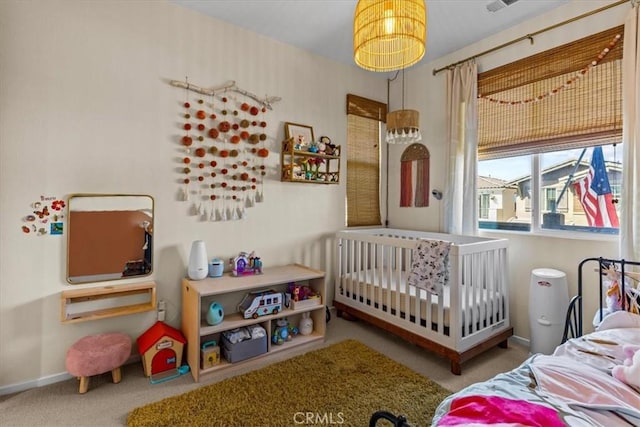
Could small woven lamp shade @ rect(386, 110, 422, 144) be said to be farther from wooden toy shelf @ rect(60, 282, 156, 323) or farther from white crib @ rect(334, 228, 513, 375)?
wooden toy shelf @ rect(60, 282, 156, 323)

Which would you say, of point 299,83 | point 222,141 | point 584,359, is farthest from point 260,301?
point 299,83

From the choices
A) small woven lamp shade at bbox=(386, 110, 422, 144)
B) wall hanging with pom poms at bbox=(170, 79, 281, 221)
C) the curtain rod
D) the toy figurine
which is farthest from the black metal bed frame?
wall hanging with pom poms at bbox=(170, 79, 281, 221)

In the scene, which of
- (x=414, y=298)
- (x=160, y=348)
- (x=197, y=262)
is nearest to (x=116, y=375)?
(x=160, y=348)

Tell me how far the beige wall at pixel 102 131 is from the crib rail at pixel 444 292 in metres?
0.84

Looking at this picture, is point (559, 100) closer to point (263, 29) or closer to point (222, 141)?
point (263, 29)

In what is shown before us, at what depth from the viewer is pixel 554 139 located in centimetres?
239

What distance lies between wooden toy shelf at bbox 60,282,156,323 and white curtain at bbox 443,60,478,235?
2657mm

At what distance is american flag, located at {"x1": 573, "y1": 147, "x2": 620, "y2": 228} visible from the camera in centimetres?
219

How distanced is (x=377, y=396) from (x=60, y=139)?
258 centimetres

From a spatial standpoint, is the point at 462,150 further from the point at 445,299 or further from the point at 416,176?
the point at 445,299

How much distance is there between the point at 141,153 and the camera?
2242mm

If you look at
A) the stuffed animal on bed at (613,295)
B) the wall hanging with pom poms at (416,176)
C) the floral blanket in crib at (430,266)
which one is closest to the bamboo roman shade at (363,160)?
the wall hanging with pom poms at (416,176)

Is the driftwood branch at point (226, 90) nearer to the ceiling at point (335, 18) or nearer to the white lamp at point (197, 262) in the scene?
the ceiling at point (335, 18)

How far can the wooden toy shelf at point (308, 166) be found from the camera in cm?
284
